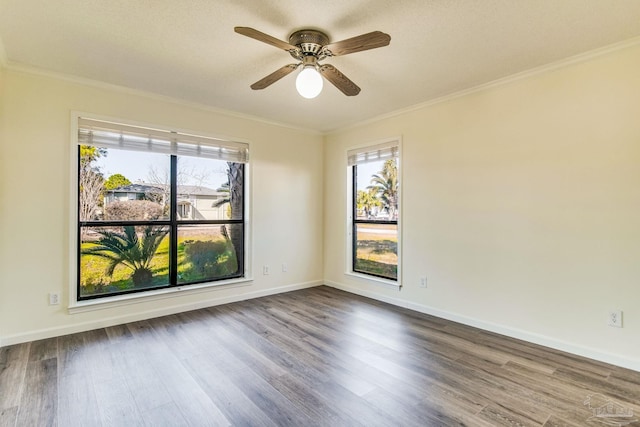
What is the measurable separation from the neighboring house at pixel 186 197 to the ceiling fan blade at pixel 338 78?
7.45ft

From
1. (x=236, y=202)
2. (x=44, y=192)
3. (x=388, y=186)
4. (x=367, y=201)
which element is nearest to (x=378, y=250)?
(x=367, y=201)

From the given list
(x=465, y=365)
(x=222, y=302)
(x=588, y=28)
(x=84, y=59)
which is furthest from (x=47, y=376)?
(x=588, y=28)

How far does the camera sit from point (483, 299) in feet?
10.5

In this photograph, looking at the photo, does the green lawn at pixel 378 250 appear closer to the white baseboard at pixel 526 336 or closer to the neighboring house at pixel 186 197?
the white baseboard at pixel 526 336

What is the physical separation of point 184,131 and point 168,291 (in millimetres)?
1882

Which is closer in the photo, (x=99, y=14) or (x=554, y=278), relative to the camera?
(x=99, y=14)

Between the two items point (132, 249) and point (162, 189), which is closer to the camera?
point (132, 249)

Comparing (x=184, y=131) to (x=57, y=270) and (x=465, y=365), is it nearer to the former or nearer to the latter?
(x=57, y=270)

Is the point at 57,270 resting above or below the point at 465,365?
above

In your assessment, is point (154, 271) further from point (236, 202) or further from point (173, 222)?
point (236, 202)

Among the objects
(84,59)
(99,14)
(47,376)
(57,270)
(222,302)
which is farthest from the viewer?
(222,302)

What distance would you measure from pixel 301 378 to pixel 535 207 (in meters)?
2.52

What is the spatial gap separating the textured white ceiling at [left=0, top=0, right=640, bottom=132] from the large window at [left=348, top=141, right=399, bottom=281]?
116 centimetres

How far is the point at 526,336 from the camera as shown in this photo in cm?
288
